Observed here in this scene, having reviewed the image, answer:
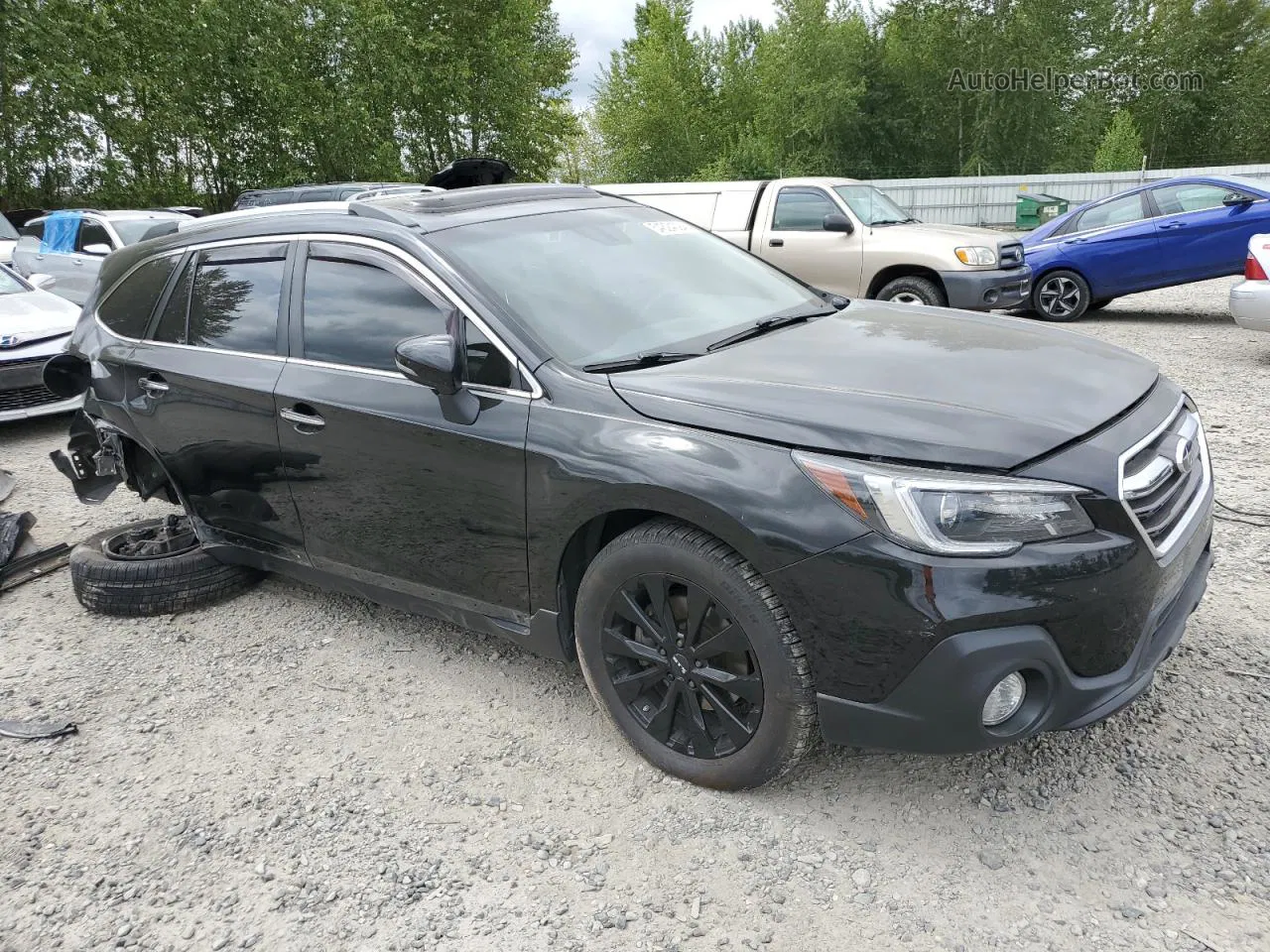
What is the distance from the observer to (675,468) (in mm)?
2535

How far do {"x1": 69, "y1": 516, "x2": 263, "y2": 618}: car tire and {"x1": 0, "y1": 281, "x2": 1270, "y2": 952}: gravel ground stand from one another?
0.45m

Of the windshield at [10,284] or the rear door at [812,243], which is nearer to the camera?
the windshield at [10,284]

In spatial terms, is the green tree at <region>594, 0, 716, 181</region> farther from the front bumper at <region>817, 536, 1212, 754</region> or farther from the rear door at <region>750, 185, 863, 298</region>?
the front bumper at <region>817, 536, 1212, 754</region>

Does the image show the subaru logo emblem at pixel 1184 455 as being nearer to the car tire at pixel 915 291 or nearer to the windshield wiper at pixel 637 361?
the windshield wiper at pixel 637 361

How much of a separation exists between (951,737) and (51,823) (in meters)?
2.66

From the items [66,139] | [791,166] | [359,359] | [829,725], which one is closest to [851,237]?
[359,359]

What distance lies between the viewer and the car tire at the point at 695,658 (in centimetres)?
247

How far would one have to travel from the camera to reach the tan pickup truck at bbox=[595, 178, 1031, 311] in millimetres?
9461

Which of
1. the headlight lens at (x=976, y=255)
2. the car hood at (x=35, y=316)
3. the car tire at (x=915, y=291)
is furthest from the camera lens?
the car tire at (x=915, y=291)

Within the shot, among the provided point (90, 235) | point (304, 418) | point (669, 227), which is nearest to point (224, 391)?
point (304, 418)

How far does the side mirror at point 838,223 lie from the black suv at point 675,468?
6.42 meters

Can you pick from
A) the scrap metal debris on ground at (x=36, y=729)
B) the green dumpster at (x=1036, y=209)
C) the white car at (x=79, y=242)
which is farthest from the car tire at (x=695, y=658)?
the green dumpster at (x=1036, y=209)

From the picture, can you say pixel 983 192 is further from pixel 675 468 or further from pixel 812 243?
pixel 675 468

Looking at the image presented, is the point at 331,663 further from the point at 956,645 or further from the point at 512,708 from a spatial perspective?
the point at 956,645
